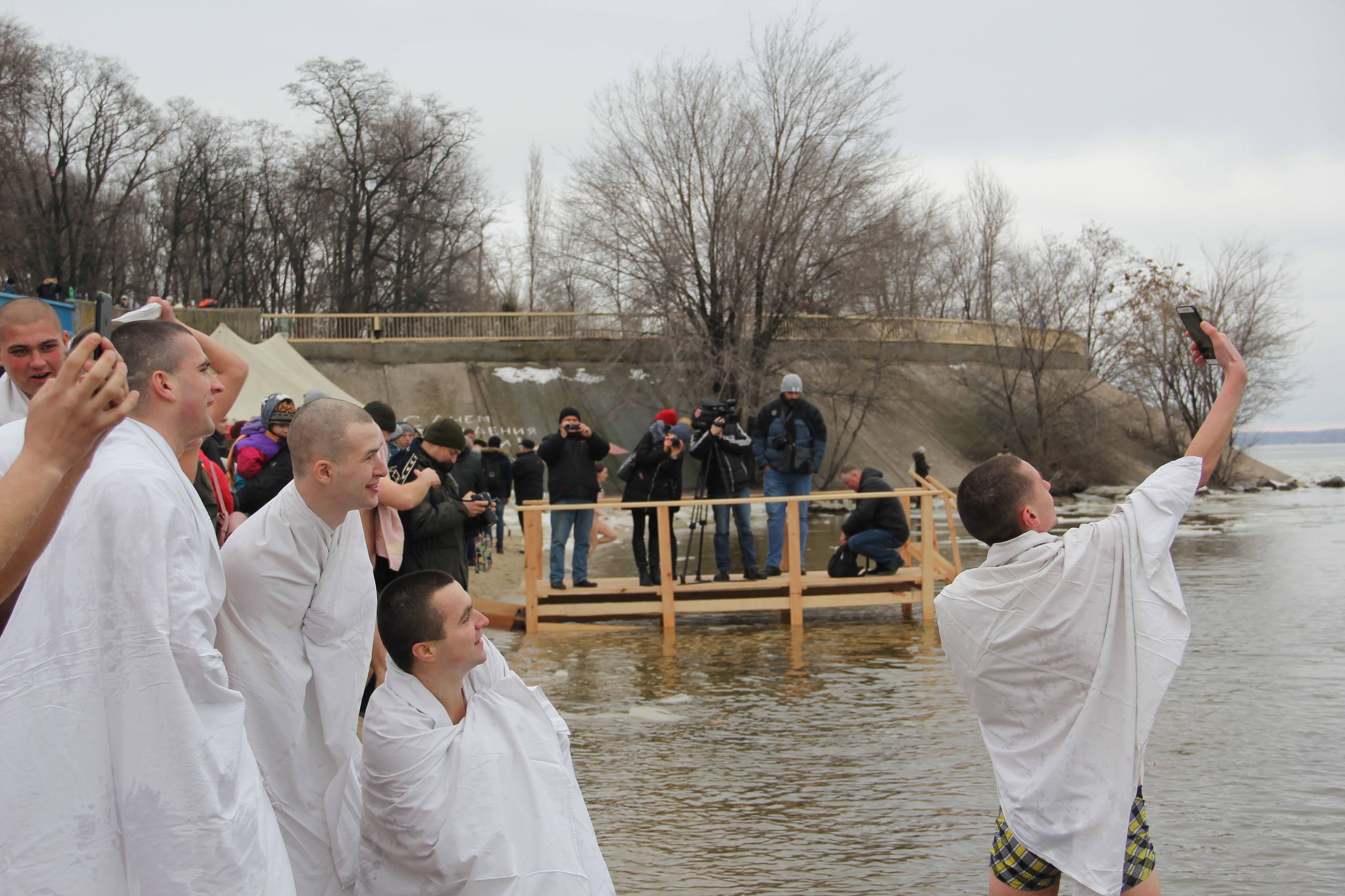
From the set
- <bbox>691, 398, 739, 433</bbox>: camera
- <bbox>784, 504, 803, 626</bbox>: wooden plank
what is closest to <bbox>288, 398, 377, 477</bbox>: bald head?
<bbox>784, 504, 803, 626</bbox>: wooden plank

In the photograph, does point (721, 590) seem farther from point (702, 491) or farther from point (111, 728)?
point (111, 728)

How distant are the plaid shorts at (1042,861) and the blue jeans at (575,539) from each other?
321 inches

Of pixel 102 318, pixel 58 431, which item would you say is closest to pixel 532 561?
pixel 102 318

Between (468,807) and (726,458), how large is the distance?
870cm

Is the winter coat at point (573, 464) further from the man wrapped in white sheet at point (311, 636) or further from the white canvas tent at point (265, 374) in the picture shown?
the man wrapped in white sheet at point (311, 636)

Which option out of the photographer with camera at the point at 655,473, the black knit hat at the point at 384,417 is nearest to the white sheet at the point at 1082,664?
the black knit hat at the point at 384,417

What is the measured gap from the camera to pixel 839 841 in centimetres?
510

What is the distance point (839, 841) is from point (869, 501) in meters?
6.80

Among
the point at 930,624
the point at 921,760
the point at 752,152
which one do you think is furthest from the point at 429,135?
the point at 921,760

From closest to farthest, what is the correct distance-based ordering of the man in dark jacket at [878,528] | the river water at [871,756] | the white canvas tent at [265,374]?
the river water at [871,756] < the man in dark jacket at [878,528] < the white canvas tent at [265,374]

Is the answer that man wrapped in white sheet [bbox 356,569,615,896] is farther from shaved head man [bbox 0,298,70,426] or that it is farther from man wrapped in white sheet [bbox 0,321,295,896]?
shaved head man [bbox 0,298,70,426]

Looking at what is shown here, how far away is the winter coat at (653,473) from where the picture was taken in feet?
37.4

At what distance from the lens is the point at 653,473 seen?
11.5m

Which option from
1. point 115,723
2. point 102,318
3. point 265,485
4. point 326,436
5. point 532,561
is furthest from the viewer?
point 532,561
